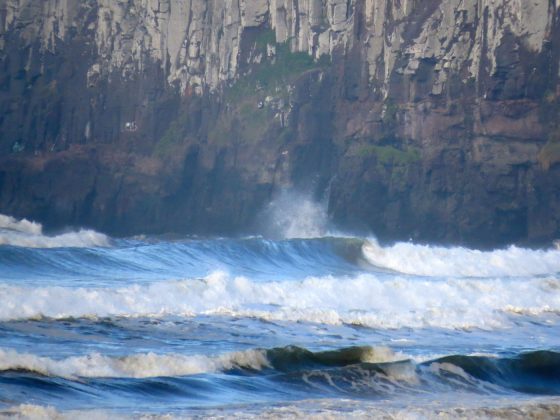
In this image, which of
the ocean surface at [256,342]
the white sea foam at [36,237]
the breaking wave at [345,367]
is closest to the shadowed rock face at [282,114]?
the white sea foam at [36,237]

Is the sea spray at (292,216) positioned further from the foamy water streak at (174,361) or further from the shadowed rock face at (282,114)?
the foamy water streak at (174,361)

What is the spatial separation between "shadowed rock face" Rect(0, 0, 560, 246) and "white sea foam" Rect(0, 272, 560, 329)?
16188 millimetres

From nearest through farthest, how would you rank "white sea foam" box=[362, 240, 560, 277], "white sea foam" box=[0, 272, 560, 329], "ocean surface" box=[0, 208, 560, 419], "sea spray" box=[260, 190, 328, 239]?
"ocean surface" box=[0, 208, 560, 419] → "white sea foam" box=[0, 272, 560, 329] → "white sea foam" box=[362, 240, 560, 277] → "sea spray" box=[260, 190, 328, 239]

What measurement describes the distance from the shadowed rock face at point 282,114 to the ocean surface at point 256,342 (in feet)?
43.4

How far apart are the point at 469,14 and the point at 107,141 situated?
16.8 meters

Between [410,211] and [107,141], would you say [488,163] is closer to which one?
[410,211]

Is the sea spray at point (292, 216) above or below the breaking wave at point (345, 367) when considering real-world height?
above

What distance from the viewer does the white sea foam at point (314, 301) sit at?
806 inches

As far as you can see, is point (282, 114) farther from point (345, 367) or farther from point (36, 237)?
point (345, 367)

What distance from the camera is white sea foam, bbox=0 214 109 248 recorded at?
130 feet

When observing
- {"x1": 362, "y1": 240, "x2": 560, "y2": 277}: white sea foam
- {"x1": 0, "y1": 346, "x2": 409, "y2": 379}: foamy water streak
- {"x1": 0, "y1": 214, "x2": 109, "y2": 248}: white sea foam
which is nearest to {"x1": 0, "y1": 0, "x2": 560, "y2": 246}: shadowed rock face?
{"x1": 0, "y1": 214, "x2": 109, "y2": 248}: white sea foam

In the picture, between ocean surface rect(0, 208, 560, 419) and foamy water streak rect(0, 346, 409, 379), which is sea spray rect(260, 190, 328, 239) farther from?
foamy water streak rect(0, 346, 409, 379)

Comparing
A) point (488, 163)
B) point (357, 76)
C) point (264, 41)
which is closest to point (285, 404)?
point (488, 163)

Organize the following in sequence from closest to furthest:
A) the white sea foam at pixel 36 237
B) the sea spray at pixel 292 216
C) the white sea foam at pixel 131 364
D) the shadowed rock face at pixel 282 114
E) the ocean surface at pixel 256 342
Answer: the ocean surface at pixel 256 342, the white sea foam at pixel 131 364, the white sea foam at pixel 36 237, the shadowed rock face at pixel 282 114, the sea spray at pixel 292 216
